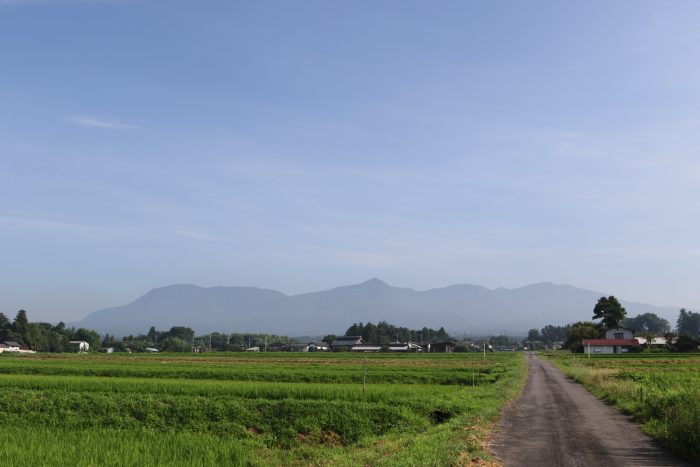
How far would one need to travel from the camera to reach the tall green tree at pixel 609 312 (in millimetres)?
126312

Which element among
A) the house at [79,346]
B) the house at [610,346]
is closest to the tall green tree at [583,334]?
the house at [610,346]

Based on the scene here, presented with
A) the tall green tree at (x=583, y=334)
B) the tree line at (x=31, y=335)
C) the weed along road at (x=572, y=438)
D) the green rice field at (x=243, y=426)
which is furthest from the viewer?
the tree line at (x=31, y=335)

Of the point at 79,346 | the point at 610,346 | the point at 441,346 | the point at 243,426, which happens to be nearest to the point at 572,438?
the point at 243,426

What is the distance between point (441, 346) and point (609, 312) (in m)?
44.8

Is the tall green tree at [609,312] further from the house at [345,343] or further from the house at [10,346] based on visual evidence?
the house at [10,346]

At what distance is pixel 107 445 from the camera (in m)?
16.9

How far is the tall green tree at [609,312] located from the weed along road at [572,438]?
10971 cm

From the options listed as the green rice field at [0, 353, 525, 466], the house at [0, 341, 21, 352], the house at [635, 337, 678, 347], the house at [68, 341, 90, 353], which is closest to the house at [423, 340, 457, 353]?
the house at [635, 337, 678, 347]

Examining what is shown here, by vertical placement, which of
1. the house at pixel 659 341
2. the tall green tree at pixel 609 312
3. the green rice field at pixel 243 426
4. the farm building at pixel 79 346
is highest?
the tall green tree at pixel 609 312

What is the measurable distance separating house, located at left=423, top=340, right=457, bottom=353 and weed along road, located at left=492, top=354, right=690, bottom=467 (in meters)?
128

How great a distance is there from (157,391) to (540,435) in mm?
20169

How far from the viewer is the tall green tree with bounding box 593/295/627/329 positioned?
12631cm

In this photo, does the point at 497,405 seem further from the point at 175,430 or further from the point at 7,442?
the point at 7,442

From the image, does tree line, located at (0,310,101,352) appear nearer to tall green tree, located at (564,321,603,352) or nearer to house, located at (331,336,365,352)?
house, located at (331,336,365,352)
